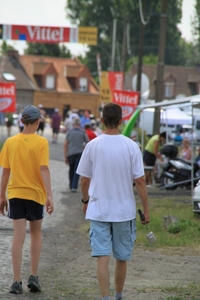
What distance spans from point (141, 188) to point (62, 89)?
82888mm

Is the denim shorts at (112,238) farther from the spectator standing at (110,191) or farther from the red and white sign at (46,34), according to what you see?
the red and white sign at (46,34)

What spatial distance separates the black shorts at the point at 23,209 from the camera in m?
7.24

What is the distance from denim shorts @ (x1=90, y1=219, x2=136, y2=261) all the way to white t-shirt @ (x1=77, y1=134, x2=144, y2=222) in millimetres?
59

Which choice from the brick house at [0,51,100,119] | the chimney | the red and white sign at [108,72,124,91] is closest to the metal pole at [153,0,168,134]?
the red and white sign at [108,72,124,91]

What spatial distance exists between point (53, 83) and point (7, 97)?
56.3 meters

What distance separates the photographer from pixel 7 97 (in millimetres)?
33062

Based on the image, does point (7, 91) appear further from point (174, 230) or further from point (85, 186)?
point (85, 186)

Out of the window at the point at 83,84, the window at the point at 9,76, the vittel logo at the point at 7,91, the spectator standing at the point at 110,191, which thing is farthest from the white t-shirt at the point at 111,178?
the window at the point at 83,84

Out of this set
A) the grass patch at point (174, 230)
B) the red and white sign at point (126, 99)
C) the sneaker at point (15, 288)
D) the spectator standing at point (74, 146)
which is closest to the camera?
the sneaker at point (15, 288)

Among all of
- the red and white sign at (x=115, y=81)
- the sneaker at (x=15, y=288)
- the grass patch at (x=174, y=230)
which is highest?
the red and white sign at (x=115, y=81)

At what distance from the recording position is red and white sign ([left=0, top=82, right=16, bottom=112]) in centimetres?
3291

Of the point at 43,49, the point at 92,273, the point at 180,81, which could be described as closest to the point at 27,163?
the point at 92,273

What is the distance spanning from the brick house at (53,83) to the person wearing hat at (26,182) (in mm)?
78958

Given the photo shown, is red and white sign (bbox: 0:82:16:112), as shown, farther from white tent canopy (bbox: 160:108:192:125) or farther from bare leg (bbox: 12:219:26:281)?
bare leg (bbox: 12:219:26:281)
